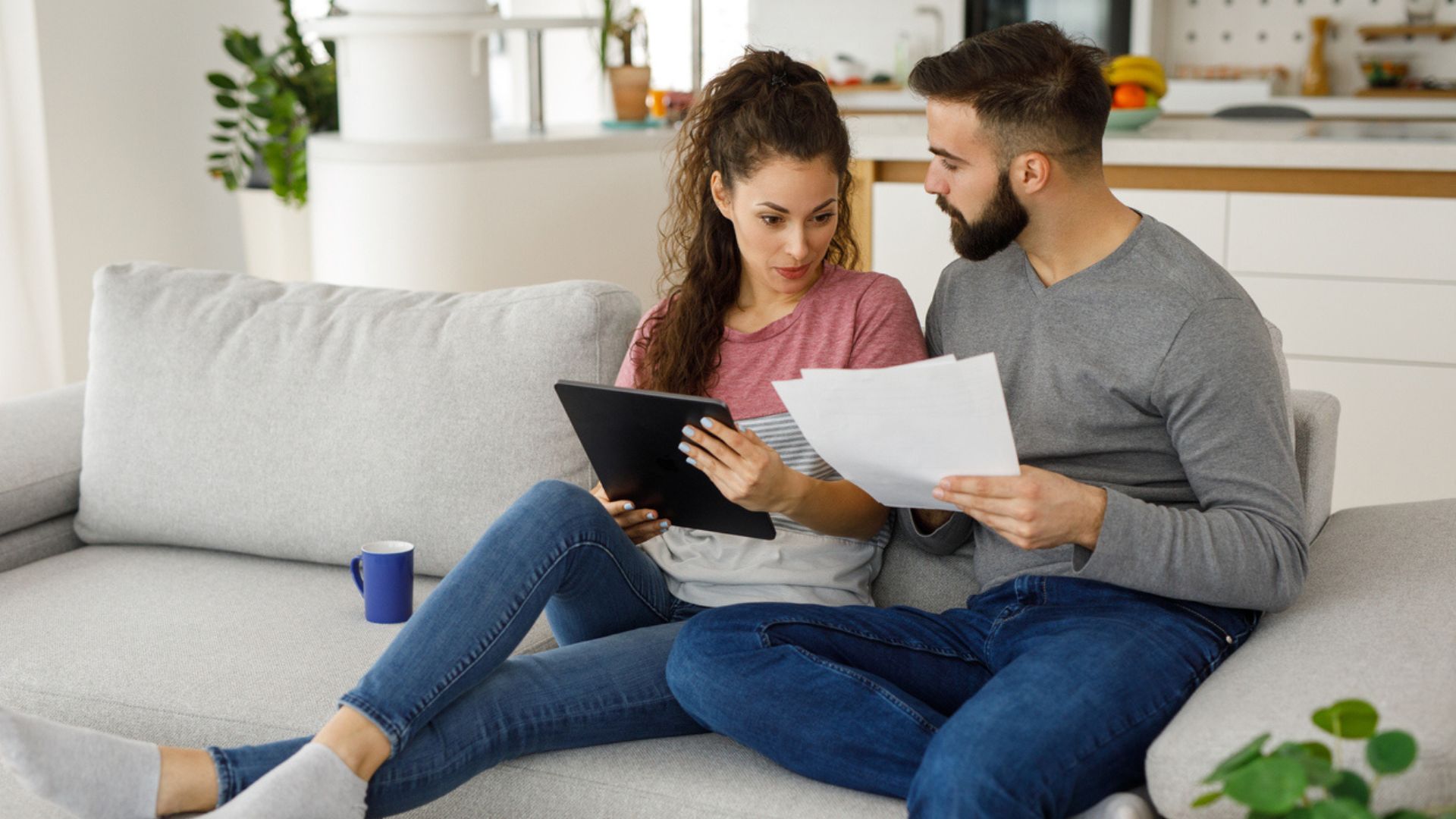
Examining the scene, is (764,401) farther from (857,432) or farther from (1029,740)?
(1029,740)

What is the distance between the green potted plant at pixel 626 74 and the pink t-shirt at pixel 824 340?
2415mm

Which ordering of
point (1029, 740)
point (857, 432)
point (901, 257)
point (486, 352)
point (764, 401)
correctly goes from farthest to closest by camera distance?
point (901, 257), point (486, 352), point (764, 401), point (857, 432), point (1029, 740)

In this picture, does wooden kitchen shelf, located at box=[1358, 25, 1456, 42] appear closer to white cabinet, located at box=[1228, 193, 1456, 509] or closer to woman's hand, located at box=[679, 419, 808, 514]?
white cabinet, located at box=[1228, 193, 1456, 509]

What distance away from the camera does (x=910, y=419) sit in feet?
4.47

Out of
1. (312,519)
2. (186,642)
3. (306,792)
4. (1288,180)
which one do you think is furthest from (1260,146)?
(306,792)

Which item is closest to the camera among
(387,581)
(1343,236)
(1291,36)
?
(387,581)

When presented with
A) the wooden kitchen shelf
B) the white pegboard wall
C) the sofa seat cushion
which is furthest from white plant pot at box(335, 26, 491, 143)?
the wooden kitchen shelf

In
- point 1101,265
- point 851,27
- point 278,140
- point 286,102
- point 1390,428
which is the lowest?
point 1390,428

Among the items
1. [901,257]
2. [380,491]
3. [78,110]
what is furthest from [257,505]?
[78,110]

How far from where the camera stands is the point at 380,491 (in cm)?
205

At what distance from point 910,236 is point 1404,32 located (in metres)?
3.89

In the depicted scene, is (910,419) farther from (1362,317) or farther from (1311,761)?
(1362,317)

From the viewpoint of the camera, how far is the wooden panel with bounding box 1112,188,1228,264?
3.21 m

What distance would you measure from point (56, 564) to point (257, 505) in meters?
0.33
